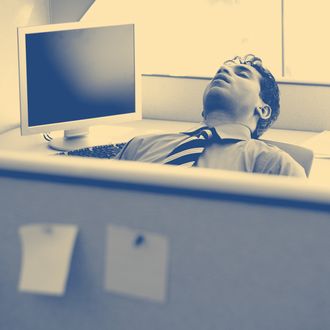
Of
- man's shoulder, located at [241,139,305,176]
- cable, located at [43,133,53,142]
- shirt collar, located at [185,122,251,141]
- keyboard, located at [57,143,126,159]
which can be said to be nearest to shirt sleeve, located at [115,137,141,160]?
shirt collar, located at [185,122,251,141]

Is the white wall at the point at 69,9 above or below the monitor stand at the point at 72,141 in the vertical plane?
above

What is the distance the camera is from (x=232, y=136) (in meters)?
1.77

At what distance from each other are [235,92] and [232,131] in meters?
0.16

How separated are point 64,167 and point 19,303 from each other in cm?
20

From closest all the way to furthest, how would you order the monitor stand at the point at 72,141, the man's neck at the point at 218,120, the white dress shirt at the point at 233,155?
the white dress shirt at the point at 233,155, the man's neck at the point at 218,120, the monitor stand at the point at 72,141

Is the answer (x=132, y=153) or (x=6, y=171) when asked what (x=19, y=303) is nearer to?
(x=6, y=171)

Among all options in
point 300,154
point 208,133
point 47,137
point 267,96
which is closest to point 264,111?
point 267,96

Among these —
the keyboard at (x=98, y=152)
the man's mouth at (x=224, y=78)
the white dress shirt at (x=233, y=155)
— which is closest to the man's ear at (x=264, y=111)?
the man's mouth at (x=224, y=78)

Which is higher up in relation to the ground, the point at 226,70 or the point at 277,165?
the point at 226,70

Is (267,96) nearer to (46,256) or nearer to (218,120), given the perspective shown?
(218,120)

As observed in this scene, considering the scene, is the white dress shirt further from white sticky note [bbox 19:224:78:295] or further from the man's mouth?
white sticky note [bbox 19:224:78:295]

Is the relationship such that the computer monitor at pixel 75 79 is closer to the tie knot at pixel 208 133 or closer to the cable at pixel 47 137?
the cable at pixel 47 137

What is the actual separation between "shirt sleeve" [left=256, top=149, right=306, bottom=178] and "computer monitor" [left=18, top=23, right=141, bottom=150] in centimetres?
93

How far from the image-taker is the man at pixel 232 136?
1.64 meters
